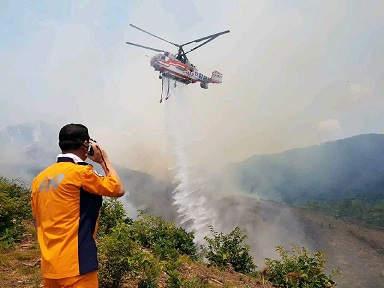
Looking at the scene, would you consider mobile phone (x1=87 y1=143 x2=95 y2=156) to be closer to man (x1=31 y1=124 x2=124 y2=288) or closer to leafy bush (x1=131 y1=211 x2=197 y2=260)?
man (x1=31 y1=124 x2=124 y2=288)

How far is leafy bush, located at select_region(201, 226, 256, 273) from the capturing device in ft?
40.2

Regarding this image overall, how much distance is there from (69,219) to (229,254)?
400 inches

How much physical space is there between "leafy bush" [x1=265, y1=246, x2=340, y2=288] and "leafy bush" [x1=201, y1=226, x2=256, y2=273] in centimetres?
118

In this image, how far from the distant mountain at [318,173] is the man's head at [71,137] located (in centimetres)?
11063

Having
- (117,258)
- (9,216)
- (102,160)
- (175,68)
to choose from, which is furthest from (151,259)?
(175,68)

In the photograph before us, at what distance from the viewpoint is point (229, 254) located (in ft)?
Answer: 41.7

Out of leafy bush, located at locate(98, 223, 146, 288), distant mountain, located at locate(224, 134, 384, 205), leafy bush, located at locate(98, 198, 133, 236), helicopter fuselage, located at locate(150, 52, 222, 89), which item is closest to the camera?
leafy bush, located at locate(98, 223, 146, 288)

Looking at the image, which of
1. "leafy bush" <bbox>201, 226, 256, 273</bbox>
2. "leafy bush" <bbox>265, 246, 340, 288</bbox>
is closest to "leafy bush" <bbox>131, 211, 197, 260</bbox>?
"leafy bush" <bbox>201, 226, 256, 273</bbox>

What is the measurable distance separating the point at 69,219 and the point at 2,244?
774cm

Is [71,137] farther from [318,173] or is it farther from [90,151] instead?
[318,173]

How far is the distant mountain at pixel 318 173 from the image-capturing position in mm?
136250

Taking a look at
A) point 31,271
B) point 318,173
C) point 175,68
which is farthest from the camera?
point 318,173

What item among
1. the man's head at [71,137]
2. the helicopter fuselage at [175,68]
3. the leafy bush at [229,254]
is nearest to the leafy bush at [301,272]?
the leafy bush at [229,254]

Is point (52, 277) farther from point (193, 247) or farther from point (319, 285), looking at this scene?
point (193, 247)
